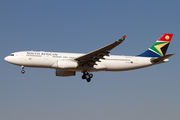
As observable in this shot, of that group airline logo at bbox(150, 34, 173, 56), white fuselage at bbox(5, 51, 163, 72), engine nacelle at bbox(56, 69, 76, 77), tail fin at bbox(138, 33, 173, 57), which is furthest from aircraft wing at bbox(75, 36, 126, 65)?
airline logo at bbox(150, 34, 173, 56)

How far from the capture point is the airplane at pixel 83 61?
1449 inches

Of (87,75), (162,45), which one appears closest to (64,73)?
(87,75)

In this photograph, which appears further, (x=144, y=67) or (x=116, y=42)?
(x=144, y=67)

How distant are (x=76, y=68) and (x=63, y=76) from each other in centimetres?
419

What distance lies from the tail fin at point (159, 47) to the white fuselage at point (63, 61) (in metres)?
3.61

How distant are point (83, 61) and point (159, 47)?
1364 centimetres

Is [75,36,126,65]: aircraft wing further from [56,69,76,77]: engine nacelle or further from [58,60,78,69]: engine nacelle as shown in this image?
[56,69,76,77]: engine nacelle

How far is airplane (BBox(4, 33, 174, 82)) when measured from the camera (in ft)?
121

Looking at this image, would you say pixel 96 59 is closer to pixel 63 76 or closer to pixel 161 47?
pixel 63 76

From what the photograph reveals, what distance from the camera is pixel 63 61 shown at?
121 feet

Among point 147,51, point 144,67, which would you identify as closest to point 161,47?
point 147,51

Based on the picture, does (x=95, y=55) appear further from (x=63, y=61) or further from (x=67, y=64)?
(x=63, y=61)

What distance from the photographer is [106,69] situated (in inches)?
1545

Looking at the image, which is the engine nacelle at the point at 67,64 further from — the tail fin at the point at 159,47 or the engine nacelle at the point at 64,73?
the tail fin at the point at 159,47
